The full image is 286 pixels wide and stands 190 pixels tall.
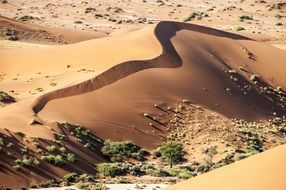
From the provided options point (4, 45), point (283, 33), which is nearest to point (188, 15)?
point (283, 33)

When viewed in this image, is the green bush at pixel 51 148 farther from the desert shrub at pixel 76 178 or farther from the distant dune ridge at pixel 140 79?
the desert shrub at pixel 76 178

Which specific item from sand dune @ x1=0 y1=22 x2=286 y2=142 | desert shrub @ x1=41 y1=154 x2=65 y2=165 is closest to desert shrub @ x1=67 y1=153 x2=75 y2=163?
desert shrub @ x1=41 y1=154 x2=65 y2=165

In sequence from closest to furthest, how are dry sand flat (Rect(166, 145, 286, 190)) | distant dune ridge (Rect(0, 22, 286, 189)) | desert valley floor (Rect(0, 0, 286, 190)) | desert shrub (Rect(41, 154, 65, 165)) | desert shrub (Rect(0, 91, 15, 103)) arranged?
dry sand flat (Rect(166, 145, 286, 190)) → desert valley floor (Rect(0, 0, 286, 190)) → desert shrub (Rect(41, 154, 65, 165)) → distant dune ridge (Rect(0, 22, 286, 189)) → desert shrub (Rect(0, 91, 15, 103))

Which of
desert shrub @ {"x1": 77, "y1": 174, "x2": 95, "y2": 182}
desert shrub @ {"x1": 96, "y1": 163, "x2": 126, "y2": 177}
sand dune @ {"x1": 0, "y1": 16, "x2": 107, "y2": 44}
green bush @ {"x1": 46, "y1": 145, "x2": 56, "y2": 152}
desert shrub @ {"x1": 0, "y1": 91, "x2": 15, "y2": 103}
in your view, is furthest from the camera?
sand dune @ {"x1": 0, "y1": 16, "x2": 107, "y2": 44}

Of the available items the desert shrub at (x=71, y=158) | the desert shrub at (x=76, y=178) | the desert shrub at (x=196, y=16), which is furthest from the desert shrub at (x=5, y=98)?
the desert shrub at (x=196, y=16)

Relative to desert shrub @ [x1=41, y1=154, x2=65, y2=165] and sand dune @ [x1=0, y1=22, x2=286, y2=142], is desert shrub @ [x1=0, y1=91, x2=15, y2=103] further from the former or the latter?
desert shrub @ [x1=41, y1=154, x2=65, y2=165]

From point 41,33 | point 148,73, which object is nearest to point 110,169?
point 148,73

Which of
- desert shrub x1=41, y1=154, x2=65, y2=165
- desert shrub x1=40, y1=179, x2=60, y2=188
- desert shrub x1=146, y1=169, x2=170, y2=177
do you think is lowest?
desert shrub x1=40, y1=179, x2=60, y2=188
